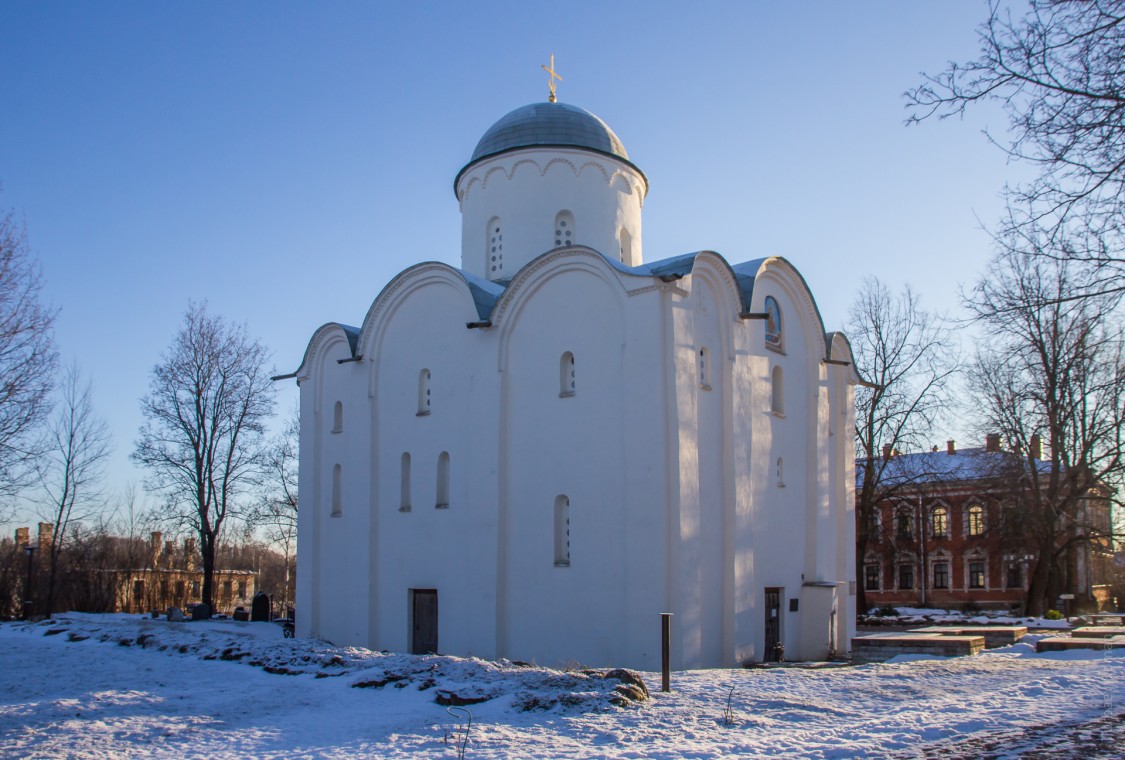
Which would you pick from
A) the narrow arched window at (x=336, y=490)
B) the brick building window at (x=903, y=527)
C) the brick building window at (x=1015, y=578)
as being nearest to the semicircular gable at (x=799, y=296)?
the narrow arched window at (x=336, y=490)

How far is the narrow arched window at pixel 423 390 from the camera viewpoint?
19.2 m

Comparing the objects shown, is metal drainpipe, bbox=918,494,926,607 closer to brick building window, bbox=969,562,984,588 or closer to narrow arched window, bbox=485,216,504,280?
brick building window, bbox=969,562,984,588

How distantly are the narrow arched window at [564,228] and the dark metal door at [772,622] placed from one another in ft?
27.3

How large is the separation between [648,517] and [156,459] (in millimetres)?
19771

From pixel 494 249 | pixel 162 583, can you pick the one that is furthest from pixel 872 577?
pixel 162 583

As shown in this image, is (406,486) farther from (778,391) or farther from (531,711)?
(531,711)

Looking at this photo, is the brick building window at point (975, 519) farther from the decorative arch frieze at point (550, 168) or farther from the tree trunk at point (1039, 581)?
the decorative arch frieze at point (550, 168)

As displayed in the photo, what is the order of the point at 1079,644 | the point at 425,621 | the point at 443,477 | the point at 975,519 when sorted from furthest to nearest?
the point at 975,519, the point at 443,477, the point at 425,621, the point at 1079,644

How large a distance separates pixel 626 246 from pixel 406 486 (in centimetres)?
723

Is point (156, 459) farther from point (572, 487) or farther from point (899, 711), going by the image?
point (899, 711)

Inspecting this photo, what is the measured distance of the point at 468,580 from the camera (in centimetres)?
Result: 1734

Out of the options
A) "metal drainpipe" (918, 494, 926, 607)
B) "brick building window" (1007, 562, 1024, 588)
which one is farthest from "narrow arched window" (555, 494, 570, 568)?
"brick building window" (1007, 562, 1024, 588)

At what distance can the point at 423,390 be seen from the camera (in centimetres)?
1933

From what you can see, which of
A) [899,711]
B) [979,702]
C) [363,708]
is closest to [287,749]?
[363,708]
